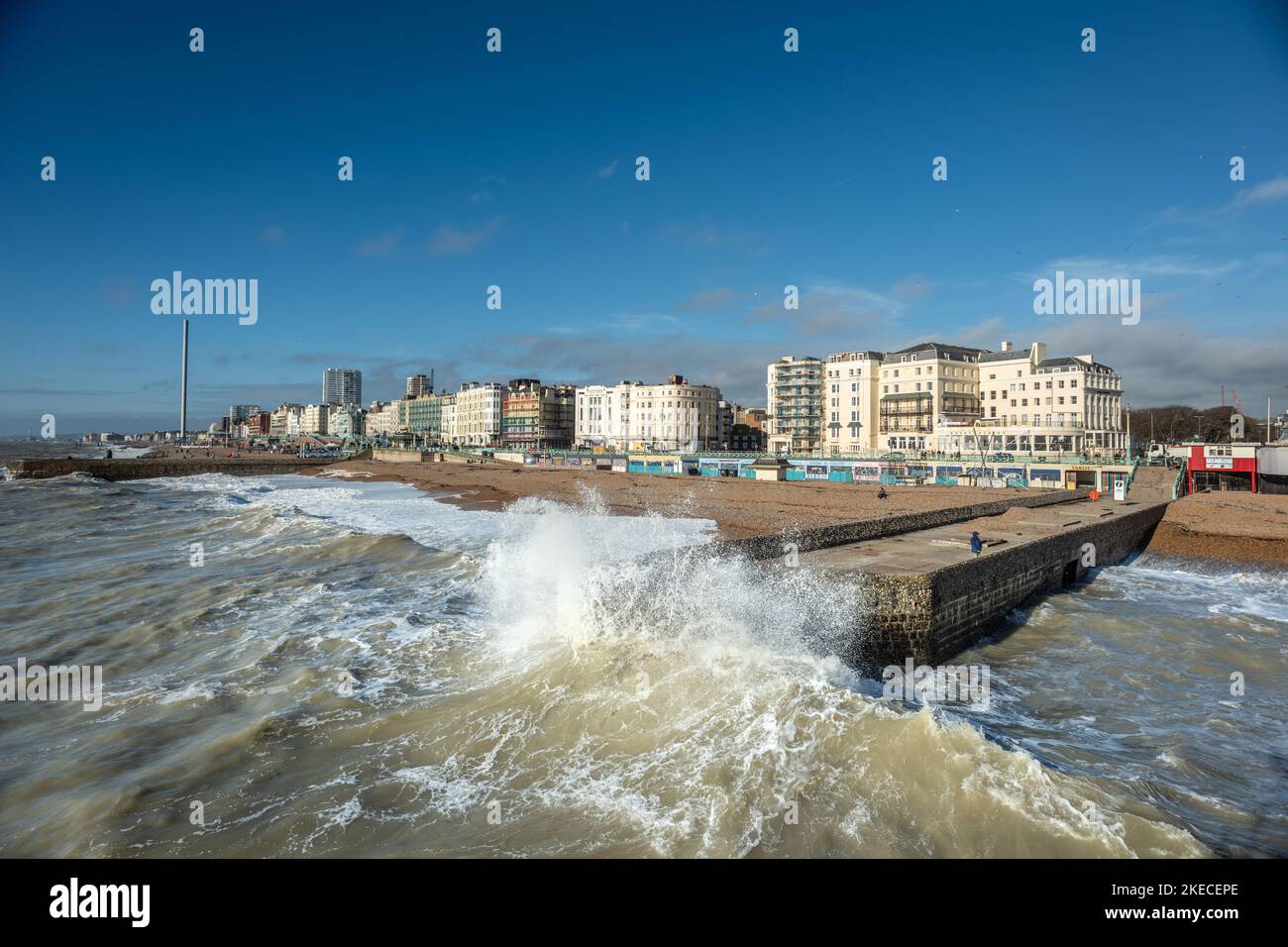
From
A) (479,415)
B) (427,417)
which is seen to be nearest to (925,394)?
(479,415)

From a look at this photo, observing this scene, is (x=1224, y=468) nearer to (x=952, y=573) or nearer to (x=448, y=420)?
(x=952, y=573)

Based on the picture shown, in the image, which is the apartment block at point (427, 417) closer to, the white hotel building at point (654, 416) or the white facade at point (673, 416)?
the white hotel building at point (654, 416)

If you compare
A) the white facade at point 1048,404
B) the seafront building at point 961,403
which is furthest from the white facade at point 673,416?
the white facade at point 1048,404

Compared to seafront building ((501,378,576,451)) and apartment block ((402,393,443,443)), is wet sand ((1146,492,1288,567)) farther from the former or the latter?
apartment block ((402,393,443,443))

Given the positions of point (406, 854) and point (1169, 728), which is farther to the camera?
point (1169, 728)
